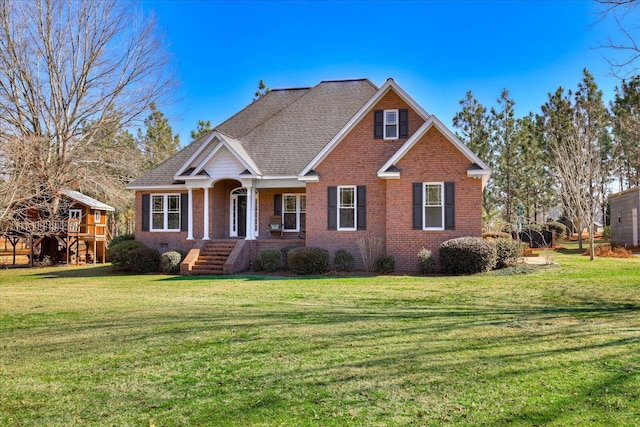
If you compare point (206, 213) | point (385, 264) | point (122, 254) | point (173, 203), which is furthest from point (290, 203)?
point (122, 254)

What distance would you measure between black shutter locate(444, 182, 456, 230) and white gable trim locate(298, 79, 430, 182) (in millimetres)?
3127

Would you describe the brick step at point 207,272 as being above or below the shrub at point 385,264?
below

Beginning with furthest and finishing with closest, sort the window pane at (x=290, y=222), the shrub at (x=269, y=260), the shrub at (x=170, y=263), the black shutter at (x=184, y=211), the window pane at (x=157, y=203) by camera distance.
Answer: the window pane at (x=157, y=203)
the black shutter at (x=184, y=211)
the window pane at (x=290, y=222)
the shrub at (x=170, y=263)
the shrub at (x=269, y=260)

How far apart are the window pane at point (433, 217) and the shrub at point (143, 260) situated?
448 inches

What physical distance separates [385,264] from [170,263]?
345 inches

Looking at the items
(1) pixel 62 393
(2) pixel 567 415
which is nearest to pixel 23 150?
(1) pixel 62 393

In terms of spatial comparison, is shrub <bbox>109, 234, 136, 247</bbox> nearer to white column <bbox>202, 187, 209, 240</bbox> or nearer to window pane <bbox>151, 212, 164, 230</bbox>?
window pane <bbox>151, 212, 164, 230</bbox>

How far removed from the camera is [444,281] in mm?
15344

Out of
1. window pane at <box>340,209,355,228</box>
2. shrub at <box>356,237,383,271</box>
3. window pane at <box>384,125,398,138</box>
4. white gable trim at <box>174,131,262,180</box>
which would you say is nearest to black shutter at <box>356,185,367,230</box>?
window pane at <box>340,209,355,228</box>

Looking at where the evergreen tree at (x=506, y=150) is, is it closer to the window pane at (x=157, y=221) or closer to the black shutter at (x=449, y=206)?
the black shutter at (x=449, y=206)

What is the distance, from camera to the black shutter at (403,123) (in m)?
20.0

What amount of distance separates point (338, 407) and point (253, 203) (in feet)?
56.3

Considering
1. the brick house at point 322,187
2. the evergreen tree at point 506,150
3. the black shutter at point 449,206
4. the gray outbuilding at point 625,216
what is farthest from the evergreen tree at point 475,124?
the black shutter at point 449,206

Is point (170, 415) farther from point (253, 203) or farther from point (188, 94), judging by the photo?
point (188, 94)
